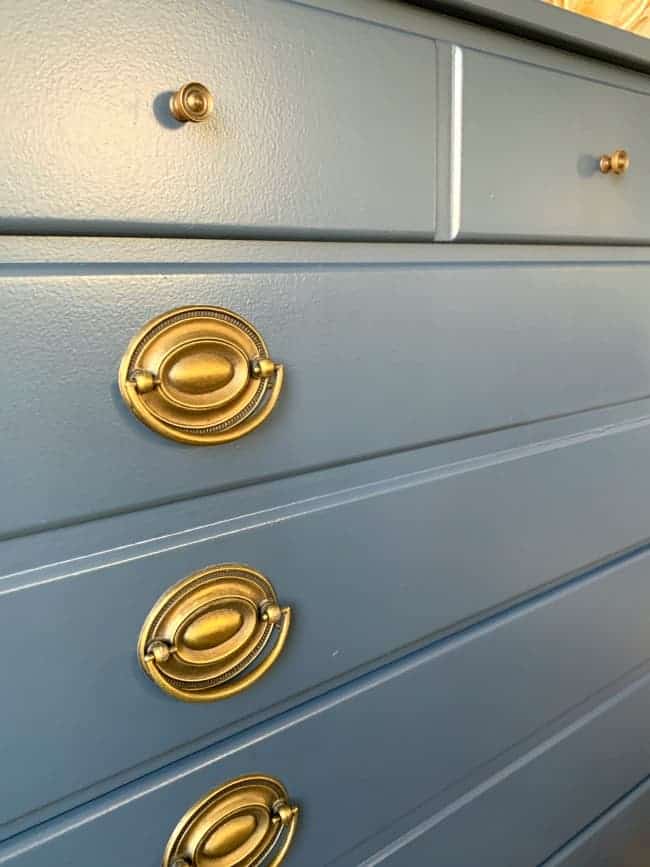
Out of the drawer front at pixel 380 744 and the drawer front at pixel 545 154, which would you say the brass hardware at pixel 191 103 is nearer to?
the drawer front at pixel 545 154

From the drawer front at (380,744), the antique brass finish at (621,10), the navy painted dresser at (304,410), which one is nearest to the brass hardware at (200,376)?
the navy painted dresser at (304,410)

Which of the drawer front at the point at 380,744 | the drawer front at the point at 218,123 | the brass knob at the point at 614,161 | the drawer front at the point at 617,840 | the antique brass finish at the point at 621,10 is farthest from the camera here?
the antique brass finish at the point at 621,10

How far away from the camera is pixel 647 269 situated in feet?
2.48

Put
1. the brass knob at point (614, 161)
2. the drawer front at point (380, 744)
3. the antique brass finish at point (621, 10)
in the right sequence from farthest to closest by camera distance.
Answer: the antique brass finish at point (621, 10), the brass knob at point (614, 161), the drawer front at point (380, 744)

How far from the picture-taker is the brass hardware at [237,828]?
19.9 inches

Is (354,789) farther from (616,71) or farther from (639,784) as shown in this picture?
(616,71)

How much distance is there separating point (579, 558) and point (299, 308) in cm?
47

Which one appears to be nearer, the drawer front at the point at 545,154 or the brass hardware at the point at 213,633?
the brass hardware at the point at 213,633

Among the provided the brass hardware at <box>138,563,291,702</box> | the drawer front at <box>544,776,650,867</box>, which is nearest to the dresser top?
the brass hardware at <box>138,563,291,702</box>

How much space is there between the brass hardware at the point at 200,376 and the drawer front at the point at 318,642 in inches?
3.3

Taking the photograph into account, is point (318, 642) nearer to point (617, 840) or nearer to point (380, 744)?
point (380, 744)

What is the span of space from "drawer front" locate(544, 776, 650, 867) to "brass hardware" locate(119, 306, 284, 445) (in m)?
0.75

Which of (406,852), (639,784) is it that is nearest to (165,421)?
(406,852)

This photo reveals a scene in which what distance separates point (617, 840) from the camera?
0.93m
